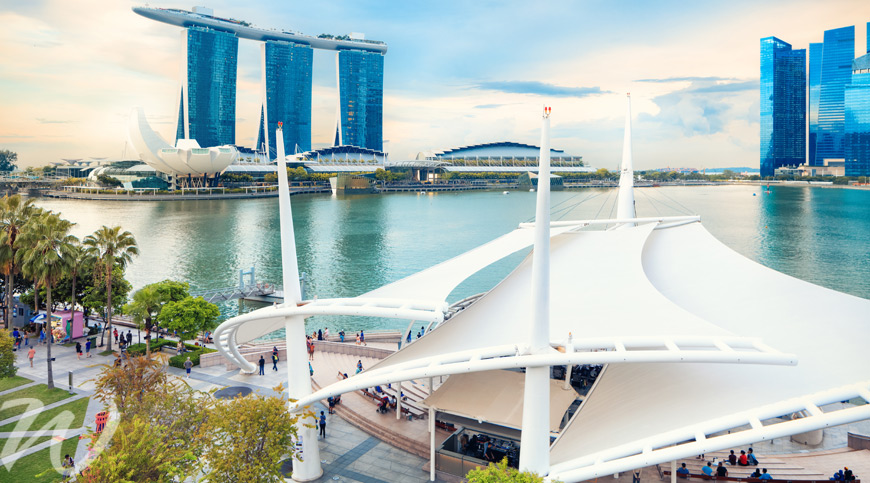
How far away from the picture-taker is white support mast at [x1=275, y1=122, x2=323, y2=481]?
14133mm

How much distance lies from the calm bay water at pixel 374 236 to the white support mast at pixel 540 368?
24.3 m

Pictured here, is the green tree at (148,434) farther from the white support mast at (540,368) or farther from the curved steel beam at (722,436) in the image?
the curved steel beam at (722,436)

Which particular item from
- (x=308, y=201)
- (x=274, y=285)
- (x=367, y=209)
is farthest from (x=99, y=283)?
(x=308, y=201)

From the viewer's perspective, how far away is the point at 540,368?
33.9 ft

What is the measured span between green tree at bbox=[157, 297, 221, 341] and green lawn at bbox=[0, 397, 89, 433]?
6.31 m

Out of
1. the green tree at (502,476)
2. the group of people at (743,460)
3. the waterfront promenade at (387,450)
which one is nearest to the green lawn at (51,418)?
the waterfront promenade at (387,450)

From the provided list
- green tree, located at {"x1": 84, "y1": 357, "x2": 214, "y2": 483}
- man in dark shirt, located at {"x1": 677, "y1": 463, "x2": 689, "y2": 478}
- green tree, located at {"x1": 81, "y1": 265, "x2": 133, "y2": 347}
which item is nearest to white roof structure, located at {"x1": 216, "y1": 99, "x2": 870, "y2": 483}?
man in dark shirt, located at {"x1": 677, "y1": 463, "x2": 689, "y2": 478}

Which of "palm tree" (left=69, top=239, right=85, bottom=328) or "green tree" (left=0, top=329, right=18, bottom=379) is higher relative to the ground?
"palm tree" (left=69, top=239, right=85, bottom=328)

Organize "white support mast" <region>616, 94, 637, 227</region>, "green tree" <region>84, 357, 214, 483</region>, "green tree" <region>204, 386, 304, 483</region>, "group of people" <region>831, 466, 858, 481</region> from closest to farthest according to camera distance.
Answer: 1. "green tree" <region>84, 357, 214, 483</region>
2. "green tree" <region>204, 386, 304, 483</region>
3. "group of people" <region>831, 466, 858, 481</region>
4. "white support mast" <region>616, 94, 637, 227</region>

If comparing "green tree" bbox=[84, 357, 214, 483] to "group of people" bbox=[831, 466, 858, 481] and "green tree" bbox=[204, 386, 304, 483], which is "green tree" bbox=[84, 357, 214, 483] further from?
"group of people" bbox=[831, 466, 858, 481]

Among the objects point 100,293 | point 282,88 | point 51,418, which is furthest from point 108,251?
point 282,88

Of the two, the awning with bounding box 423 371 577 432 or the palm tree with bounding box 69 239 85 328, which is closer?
the awning with bounding box 423 371 577 432

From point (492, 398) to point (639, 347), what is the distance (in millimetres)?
4223

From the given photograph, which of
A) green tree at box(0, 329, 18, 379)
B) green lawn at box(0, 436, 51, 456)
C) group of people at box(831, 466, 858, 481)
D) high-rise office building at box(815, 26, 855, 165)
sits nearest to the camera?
group of people at box(831, 466, 858, 481)
